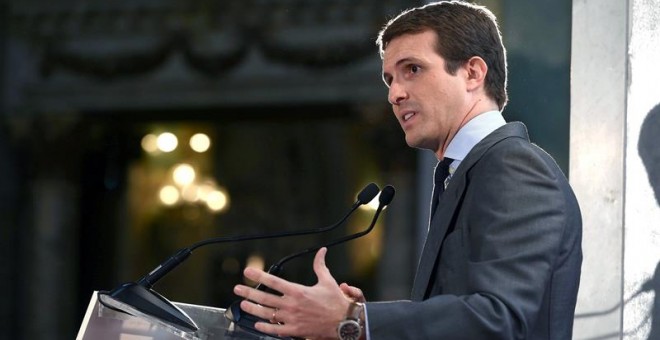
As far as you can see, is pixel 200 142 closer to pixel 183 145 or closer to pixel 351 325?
pixel 183 145

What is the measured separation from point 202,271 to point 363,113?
1082 millimetres

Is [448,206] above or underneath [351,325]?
above

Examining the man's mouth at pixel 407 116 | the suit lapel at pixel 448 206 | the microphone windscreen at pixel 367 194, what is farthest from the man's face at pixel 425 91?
the microphone windscreen at pixel 367 194

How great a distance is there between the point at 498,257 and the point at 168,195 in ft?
13.5

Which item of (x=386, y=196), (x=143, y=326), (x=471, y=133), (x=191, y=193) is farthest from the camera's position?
(x=191, y=193)

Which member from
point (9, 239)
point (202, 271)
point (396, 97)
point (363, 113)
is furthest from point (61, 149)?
point (396, 97)

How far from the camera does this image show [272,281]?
83.0 inches

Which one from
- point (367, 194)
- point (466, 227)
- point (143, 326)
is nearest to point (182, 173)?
point (367, 194)

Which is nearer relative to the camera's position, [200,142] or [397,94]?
[397,94]

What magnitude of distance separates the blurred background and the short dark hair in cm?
280

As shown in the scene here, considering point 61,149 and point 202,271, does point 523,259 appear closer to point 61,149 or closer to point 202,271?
point 202,271

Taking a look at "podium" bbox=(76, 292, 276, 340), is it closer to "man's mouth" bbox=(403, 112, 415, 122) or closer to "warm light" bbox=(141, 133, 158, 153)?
"man's mouth" bbox=(403, 112, 415, 122)

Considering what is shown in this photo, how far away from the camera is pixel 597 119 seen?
4.23 metres

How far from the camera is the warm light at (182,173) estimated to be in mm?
6020
